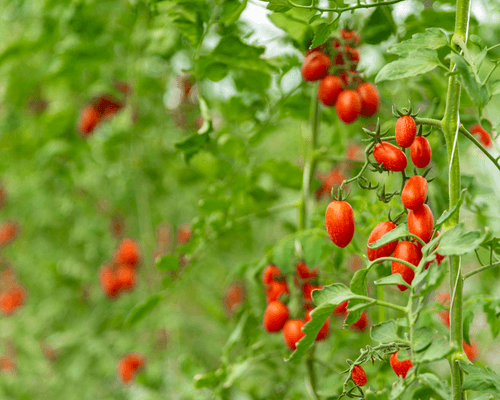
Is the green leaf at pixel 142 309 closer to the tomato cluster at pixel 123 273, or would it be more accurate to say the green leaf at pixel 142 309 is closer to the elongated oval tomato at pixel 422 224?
the elongated oval tomato at pixel 422 224

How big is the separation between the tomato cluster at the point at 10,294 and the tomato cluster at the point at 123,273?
0.81 m

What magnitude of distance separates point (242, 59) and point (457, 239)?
431 millimetres

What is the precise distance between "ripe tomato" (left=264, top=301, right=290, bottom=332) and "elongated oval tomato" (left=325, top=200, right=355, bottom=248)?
0.28 metres

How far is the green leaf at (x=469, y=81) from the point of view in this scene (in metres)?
0.35

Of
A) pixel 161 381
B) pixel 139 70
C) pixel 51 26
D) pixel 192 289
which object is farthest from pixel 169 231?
pixel 51 26

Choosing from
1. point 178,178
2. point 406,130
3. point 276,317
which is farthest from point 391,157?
point 178,178

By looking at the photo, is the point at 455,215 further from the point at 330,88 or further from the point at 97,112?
the point at 97,112

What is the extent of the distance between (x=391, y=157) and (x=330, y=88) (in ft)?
0.92

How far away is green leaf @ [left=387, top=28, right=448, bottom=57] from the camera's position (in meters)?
0.41

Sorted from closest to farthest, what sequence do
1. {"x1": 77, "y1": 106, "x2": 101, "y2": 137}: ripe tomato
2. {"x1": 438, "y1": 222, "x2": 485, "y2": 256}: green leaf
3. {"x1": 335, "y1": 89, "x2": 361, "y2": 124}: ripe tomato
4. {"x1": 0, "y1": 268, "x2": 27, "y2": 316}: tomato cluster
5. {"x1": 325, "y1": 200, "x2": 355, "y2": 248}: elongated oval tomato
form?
{"x1": 438, "y1": 222, "x2": 485, "y2": 256}: green leaf → {"x1": 325, "y1": 200, "x2": 355, "y2": 248}: elongated oval tomato → {"x1": 335, "y1": 89, "x2": 361, "y2": 124}: ripe tomato → {"x1": 77, "y1": 106, "x2": 101, "y2": 137}: ripe tomato → {"x1": 0, "y1": 268, "x2": 27, "y2": 316}: tomato cluster

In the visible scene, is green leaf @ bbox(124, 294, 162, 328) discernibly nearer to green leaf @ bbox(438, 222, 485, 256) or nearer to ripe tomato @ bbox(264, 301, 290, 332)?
ripe tomato @ bbox(264, 301, 290, 332)

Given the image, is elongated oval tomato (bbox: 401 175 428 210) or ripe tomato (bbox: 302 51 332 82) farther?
ripe tomato (bbox: 302 51 332 82)

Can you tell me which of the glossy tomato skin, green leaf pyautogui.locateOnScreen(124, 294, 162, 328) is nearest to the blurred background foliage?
green leaf pyautogui.locateOnScreen(124, 294, 162, 328)

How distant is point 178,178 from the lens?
4.43ft
